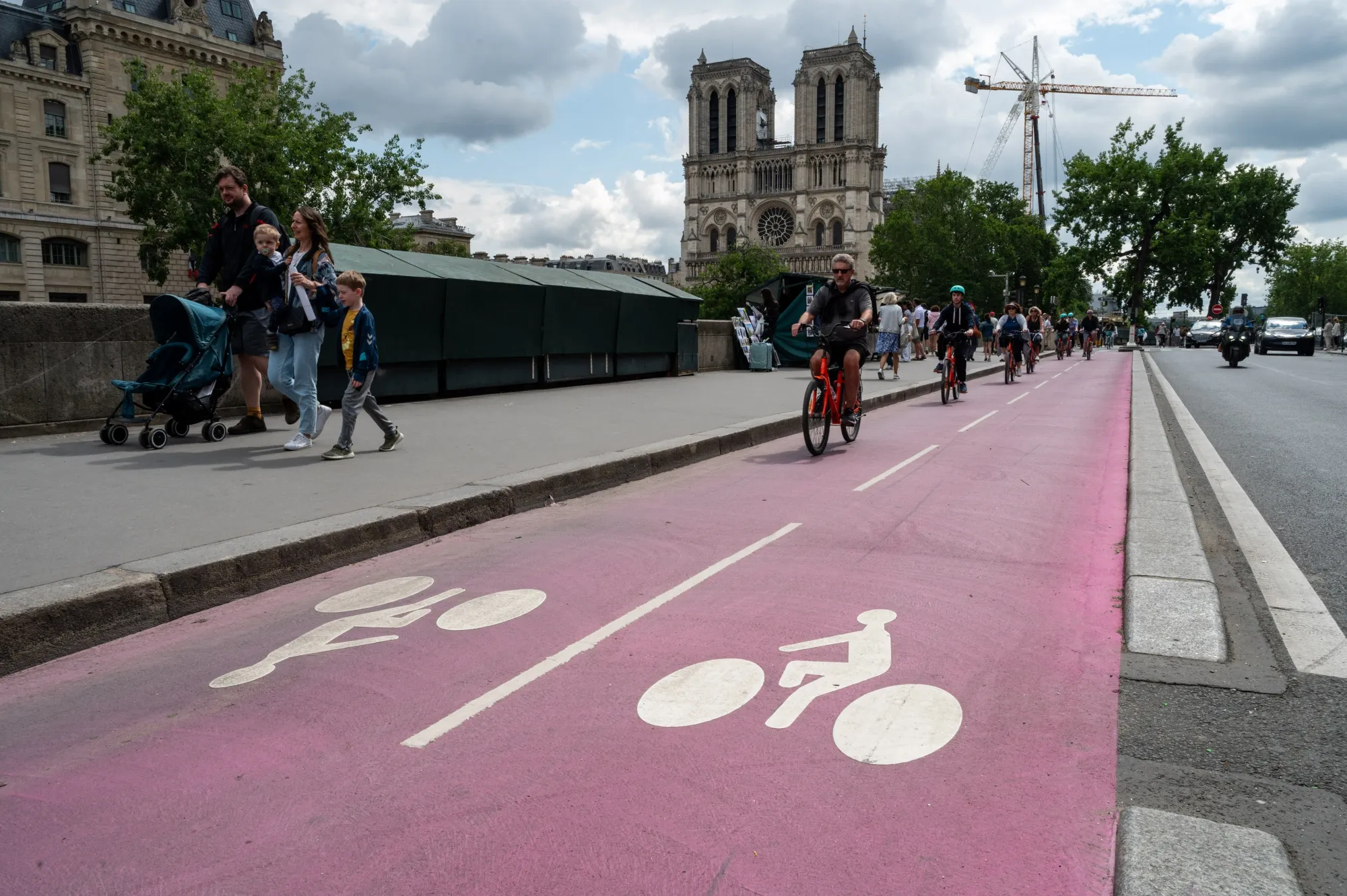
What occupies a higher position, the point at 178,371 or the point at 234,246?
the point at 234,246

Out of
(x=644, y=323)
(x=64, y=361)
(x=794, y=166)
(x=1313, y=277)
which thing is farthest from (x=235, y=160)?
(x=1313, y=277)

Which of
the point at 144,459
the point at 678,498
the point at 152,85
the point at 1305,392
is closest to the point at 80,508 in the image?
the point at 144,459

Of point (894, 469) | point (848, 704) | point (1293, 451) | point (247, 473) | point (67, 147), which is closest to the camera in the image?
point (848, 704)

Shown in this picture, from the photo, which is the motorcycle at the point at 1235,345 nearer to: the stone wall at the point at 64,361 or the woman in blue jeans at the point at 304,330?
the woman in blue jeans at the point at 304,330

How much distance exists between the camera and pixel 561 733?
123 inches

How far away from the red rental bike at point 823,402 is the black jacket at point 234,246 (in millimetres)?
5002

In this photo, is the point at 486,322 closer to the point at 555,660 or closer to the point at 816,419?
the point at 816,419

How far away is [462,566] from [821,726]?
271 centimetres

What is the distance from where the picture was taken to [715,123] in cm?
14338

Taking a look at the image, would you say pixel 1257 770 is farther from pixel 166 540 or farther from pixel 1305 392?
pixel 1305 392

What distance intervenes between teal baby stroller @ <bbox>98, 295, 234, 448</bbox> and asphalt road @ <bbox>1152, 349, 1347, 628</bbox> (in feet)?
25.6

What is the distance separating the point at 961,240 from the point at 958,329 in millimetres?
91934

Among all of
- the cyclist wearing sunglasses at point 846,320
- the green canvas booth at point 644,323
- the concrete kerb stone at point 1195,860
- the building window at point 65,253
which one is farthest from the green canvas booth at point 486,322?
the building window at point 65,253

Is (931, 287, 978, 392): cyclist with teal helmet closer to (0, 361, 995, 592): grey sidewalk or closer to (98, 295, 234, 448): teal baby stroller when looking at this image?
(0, 361, 995, 592): grey sidewalk
